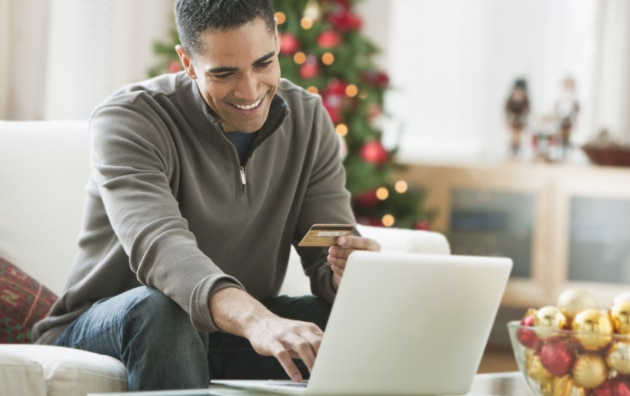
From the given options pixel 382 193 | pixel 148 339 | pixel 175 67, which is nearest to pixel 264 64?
pixel 148 339

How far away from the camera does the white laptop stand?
4.22 ft

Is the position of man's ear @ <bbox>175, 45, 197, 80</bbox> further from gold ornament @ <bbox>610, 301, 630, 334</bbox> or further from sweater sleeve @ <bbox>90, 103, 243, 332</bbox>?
gold ornament @ <bbox>610, 301, 630, 334</bbox>

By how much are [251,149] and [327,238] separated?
1.48 feet

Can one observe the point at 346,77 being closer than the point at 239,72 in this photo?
No

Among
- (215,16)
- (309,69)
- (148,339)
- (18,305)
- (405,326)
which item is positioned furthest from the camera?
(309,69)

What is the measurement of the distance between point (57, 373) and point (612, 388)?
82cm

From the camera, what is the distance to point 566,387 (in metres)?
1.40

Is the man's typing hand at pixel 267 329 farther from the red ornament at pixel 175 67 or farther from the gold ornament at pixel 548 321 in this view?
the red ornament at pixel 175 67

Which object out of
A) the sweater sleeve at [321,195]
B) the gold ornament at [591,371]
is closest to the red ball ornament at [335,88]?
the sweater sleeve at [321,195]

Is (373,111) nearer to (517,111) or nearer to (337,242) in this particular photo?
(517,111)

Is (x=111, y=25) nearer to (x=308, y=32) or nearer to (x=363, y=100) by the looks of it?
(x=308, y=32)

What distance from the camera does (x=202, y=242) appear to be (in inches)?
72.7

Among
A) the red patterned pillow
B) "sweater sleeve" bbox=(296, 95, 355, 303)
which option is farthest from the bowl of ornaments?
the red patterned pillow

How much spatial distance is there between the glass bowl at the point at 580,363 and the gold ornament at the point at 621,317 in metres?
0.04
